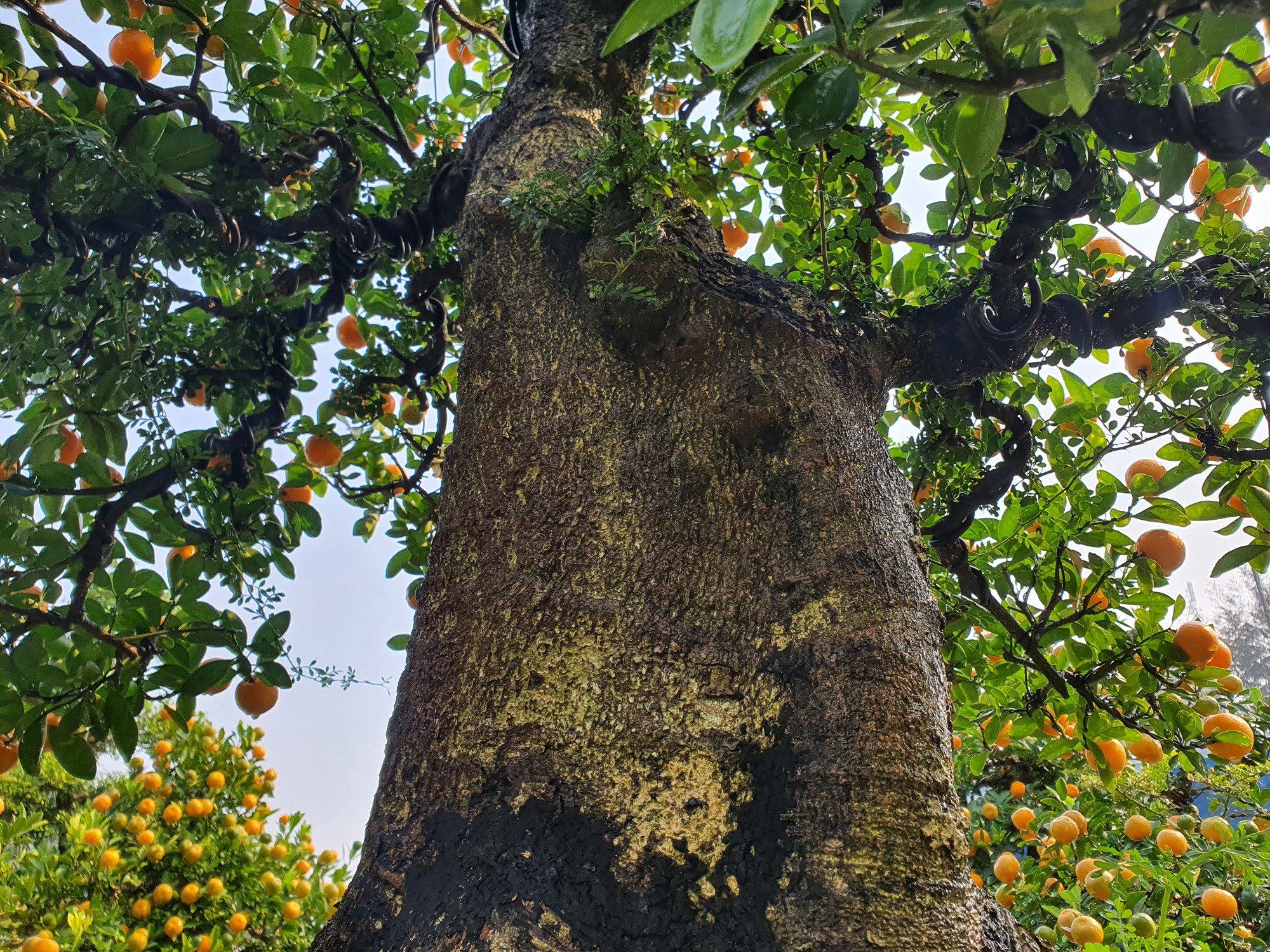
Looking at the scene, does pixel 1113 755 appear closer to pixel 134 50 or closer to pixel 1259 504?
pixel 1259 504

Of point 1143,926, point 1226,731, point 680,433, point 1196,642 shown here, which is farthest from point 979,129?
point 1143,926

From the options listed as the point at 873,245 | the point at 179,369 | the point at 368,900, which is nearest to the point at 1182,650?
the point at 873,245

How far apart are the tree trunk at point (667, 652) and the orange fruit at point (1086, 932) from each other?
3.27 feet

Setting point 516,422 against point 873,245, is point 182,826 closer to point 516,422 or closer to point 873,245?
point 516,422

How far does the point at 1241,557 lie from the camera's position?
1.09 meters

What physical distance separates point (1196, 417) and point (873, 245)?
0.56m

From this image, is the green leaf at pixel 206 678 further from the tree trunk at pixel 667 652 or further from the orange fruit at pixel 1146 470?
the orange fruit at pixel 1146 470

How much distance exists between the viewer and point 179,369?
1.25 metres

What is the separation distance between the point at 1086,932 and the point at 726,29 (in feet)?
5.02

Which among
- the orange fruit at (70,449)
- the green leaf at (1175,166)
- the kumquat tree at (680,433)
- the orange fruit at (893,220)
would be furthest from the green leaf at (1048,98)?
the orange fruit at (70,449)

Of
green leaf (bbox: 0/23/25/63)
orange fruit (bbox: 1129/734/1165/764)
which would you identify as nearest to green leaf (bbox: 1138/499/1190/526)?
orange fruit (bbox: 1129/734/1165/764)

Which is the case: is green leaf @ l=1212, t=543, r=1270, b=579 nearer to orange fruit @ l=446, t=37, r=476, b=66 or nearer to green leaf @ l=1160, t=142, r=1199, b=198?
green leaf @ l=1160, t=142, r=1199, b=198

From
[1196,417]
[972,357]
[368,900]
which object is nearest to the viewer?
[368,900]

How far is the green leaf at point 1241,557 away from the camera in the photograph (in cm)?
109
